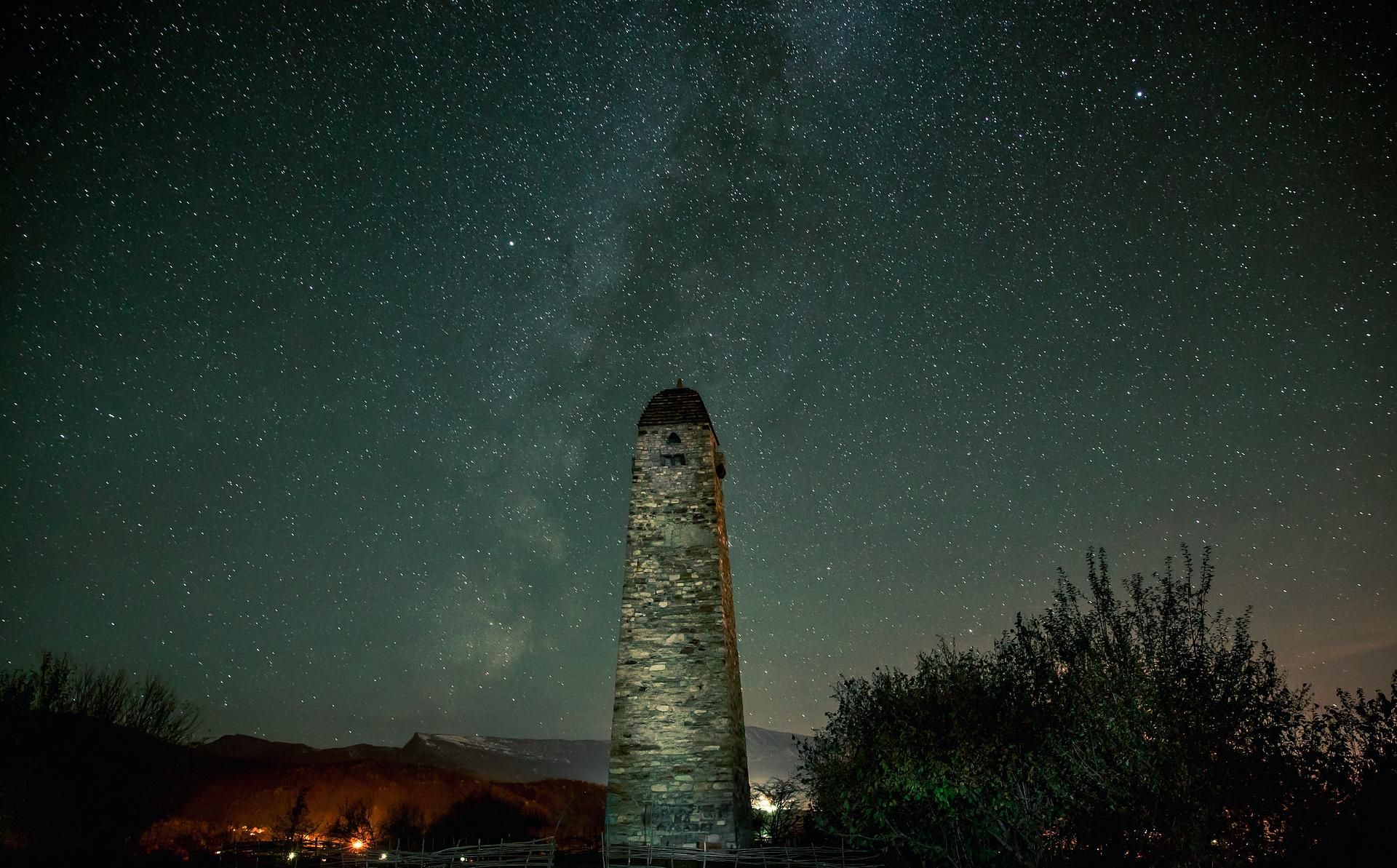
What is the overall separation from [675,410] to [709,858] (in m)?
11.4

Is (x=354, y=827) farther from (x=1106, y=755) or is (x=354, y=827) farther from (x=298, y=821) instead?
(x=1106, y=755)

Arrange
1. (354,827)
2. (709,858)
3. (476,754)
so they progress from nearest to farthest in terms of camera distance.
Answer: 1. (709,858)
2. (354,827)
3. (476,754)

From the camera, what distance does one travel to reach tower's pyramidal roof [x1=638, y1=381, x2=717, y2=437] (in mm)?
21000

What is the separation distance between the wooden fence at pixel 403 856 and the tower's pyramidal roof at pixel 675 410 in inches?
432

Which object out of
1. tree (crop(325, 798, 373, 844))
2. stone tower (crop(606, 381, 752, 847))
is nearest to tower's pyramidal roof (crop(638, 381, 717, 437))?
stone tower (crop(606, 381, 752, 847))

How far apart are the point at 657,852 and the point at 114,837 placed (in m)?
19.2

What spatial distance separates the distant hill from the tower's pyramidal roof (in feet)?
188

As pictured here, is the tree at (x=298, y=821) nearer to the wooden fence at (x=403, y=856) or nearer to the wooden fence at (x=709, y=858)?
the wooden fence at (x=403, y=856)

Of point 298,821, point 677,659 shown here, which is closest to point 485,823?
point 298,821

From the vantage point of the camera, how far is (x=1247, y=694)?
10.4 meters

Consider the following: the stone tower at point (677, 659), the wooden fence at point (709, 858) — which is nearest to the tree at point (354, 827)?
the stone tower at point (677, 659)

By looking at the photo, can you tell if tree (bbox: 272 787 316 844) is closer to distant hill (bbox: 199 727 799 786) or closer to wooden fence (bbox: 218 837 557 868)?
wooden fence (bbox: 218 837 557 868)

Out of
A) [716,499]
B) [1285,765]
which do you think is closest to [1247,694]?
[1285,765]

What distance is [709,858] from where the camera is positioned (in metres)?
15.1
